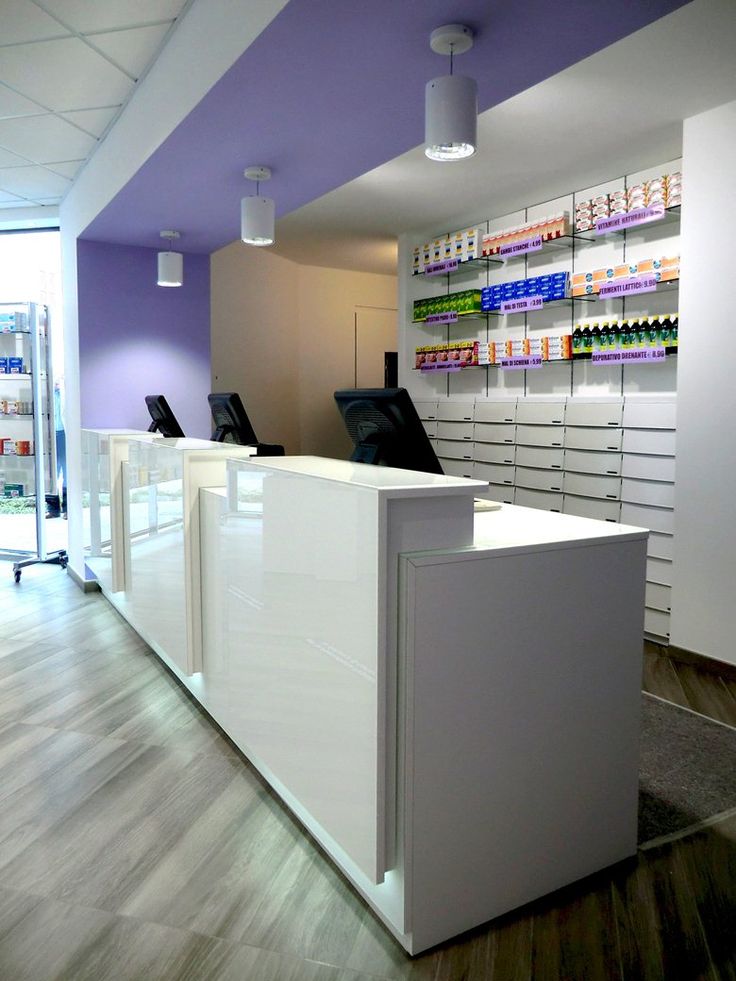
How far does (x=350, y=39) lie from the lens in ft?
7.68

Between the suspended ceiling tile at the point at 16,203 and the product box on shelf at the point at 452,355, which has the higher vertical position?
the suspended ceiling tile at the point at 16,203

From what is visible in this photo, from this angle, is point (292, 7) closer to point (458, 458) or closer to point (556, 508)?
point (556, 508)

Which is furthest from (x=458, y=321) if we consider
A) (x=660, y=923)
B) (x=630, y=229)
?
(x=660, y=923)

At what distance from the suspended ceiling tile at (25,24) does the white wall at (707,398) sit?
119 inches

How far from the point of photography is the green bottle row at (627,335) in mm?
4312

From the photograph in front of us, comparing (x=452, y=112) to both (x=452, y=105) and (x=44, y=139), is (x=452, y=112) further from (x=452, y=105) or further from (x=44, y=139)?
(x=44, y=139)

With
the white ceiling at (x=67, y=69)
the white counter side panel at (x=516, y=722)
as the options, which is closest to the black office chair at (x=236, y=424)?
the white ceiling at (x=67, y=69)

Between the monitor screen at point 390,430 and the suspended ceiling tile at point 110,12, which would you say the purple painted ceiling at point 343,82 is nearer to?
the suspended ceiling tile at point 110,12

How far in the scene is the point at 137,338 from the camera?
5.42 metres

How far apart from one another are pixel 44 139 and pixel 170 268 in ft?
3.25

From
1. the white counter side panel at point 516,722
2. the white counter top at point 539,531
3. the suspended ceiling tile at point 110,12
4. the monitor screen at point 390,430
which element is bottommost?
the white counter side panel at point 516,722

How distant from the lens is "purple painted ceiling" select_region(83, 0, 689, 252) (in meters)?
2.19

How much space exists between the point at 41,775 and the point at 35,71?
119 inches

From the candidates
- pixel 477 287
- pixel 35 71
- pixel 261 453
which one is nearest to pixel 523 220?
pixel 477 287
